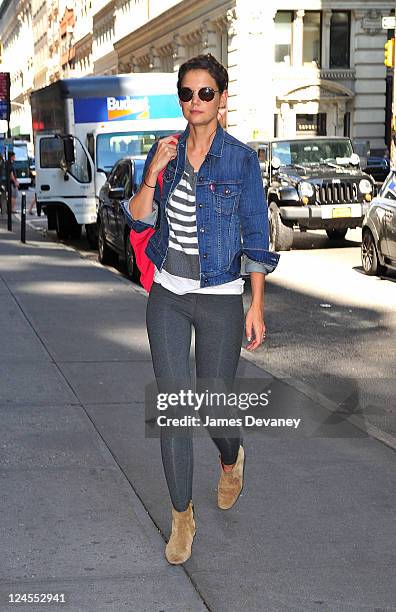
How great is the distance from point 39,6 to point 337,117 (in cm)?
8216

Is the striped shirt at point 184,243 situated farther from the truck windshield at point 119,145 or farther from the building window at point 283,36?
the building window at point 283,36

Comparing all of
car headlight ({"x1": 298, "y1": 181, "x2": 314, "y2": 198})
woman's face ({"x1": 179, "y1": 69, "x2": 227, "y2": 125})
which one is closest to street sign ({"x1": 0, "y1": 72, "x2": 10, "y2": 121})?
car headlight ({"x1": 298, "y1": 181, "x2": 314, "y2": 198})

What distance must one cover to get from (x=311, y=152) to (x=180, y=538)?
57.1 feet

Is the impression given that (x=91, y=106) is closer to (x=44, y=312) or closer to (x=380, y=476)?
(x=44, y=312)

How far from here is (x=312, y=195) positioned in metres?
20.0

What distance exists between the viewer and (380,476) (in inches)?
227

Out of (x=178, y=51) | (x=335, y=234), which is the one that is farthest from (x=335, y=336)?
(x=178, y=51)

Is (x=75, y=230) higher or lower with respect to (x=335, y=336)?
lower

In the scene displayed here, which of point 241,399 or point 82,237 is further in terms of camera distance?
point 82,237

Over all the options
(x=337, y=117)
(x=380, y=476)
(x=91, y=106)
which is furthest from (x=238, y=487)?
(x=337, y=117)

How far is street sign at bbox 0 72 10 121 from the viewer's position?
32188 millimetres

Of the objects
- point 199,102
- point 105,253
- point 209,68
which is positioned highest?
point 209,68

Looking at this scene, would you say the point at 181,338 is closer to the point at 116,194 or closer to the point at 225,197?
the point at 225,197

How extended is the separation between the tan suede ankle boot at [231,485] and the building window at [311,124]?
152 feet
